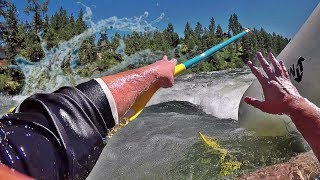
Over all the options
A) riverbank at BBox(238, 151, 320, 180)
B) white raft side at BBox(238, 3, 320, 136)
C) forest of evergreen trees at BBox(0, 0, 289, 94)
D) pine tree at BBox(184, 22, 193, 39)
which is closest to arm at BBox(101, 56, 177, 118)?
riverbank at BBox(238, 151, 320, 180)

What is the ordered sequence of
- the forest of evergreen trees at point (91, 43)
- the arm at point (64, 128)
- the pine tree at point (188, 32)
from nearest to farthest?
1. the arm at point (64, 128)
2. the forest of evergreen trees at point (91, 43)
3. the pine tree at point (188, 32)

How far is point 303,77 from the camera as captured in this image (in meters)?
2.68

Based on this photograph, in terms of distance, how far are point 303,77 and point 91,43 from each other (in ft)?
117

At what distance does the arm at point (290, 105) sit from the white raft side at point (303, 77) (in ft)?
3.73

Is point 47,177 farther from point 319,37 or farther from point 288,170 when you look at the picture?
point 319,37

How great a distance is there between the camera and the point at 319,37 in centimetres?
260

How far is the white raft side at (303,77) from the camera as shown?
2625 millimetres

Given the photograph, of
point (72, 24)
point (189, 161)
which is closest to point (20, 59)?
A: point (72, 24)

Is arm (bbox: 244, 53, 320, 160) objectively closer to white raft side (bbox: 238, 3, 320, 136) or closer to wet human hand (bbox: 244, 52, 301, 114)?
wet human hand (bbox: 244, 52, 301, 114)

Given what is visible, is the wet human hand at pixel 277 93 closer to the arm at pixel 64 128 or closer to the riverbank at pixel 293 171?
the arm at pixel 64 128

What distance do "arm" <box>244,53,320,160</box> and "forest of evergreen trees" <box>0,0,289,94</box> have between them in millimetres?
20130

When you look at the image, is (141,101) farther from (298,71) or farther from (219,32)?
(219,32)

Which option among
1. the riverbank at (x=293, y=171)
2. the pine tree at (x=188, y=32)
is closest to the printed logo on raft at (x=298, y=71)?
the riverbank at (x=293, y=171)

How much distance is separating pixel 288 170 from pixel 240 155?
77 centimetres
